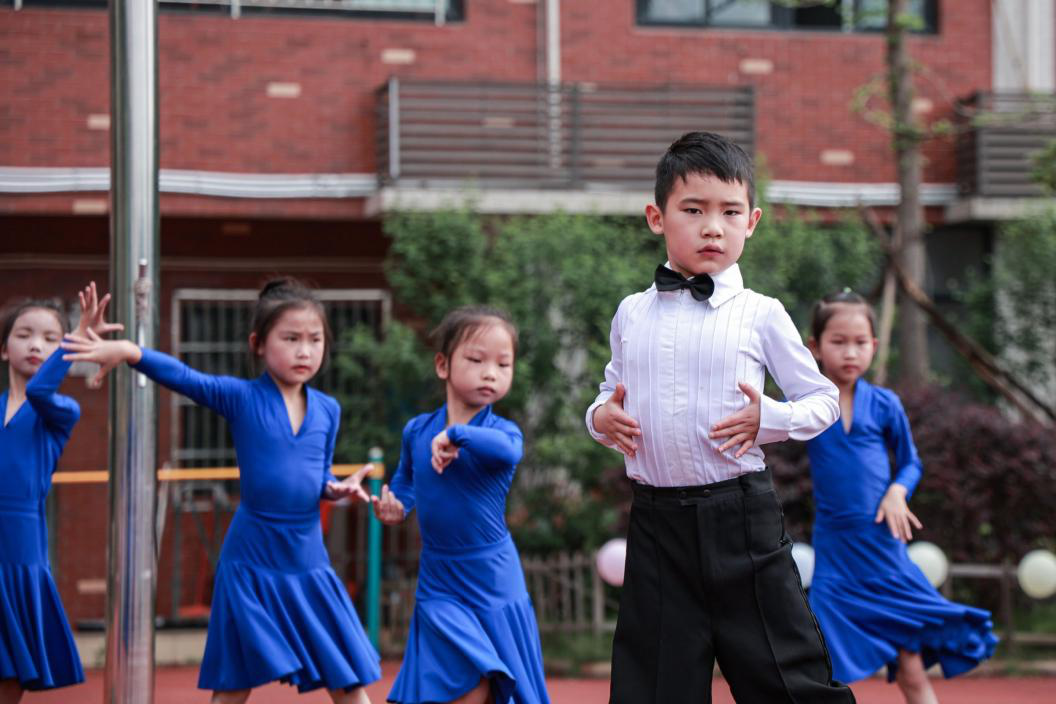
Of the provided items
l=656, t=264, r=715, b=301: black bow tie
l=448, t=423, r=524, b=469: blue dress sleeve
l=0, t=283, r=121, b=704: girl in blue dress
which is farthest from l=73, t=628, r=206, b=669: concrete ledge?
l=656, t=264, r=715, b=301: black bow tie

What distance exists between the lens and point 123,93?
15.7ft

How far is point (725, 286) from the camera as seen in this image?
376 cm

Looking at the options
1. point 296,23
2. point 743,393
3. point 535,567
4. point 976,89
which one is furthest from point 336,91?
point 743,393

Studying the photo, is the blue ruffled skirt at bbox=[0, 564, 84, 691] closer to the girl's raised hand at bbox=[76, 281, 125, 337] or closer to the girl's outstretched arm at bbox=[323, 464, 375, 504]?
the girl's outstretched arm at bbox=[323, 464, 375, 504]

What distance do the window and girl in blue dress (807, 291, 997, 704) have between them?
702 cm

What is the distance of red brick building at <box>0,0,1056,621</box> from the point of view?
1102 cm

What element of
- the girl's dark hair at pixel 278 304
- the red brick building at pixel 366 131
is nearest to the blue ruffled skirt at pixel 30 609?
the girl's dark hair at pixel 278 304

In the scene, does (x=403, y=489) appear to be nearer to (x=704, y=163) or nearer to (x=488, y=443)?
(x=488, y=443)

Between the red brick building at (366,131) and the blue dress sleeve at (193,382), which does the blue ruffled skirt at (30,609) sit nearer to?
the blue dress sleeve at (193,382)

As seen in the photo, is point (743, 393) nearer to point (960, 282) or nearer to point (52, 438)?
point (52, 438)

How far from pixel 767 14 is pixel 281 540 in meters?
8.69

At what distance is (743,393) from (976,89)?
998 centimetres

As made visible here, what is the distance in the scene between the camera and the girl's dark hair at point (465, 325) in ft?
16.6

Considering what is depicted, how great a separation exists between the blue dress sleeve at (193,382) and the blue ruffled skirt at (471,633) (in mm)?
945
